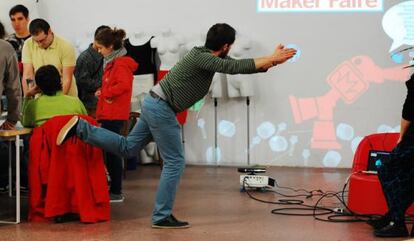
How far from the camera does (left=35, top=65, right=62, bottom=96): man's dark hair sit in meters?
4.64

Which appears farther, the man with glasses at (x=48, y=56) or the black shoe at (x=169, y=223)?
the man with glasses at (x=48, y=56)

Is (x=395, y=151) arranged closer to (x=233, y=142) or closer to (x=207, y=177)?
(x=207, y=177)

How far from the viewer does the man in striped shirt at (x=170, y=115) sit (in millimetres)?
4207

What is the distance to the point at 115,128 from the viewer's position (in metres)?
5.31

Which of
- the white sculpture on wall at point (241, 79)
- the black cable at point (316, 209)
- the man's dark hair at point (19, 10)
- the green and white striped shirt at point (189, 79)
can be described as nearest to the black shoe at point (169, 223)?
the green and white striped shirt at point (189, 79)

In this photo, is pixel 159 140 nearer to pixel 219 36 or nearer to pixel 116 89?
pixel 219 36

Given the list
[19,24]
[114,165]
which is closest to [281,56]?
[114,165]

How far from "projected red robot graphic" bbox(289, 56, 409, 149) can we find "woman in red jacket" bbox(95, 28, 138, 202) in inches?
93.4

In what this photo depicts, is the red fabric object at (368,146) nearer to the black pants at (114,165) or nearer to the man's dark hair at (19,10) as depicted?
the black pants at (114,165)

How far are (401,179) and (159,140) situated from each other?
1475 mm

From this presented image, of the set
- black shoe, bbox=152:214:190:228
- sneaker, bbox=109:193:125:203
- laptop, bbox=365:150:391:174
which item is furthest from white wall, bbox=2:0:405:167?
black shoe, bbox=152:214:190:228

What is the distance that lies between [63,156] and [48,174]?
0.49 feet

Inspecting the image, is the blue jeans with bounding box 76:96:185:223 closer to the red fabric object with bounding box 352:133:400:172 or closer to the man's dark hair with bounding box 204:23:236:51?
the man's dark hair with bounding box 204:23:236:51

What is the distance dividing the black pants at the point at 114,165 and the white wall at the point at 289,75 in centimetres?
213
